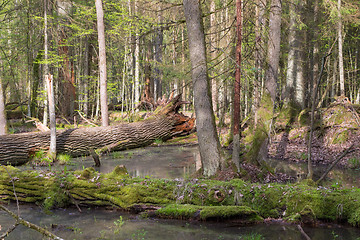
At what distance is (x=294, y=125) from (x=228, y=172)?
9.05 m

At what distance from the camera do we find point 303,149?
497 inches

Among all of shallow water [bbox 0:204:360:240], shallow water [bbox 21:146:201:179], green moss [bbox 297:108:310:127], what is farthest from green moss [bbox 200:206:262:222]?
green moss [bbox 297:108:310:127]

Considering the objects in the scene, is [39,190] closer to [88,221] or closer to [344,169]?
[88,221]

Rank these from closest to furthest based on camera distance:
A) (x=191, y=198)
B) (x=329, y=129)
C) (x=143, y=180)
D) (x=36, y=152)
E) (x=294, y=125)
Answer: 1. (x=191, y=198)
2. (x=143, y=180)
3. (x=36, y=152)
4. (x=329, y=129)
5. (x=294, y=125)

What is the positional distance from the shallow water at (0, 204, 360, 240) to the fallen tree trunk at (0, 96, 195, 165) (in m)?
5.86

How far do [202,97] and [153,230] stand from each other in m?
3.38

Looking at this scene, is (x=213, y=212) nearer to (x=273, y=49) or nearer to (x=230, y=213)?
(x=230, y=213)

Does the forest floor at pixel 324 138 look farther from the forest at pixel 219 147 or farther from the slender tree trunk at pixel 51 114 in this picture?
the slender tree trunk at pixel 51 114

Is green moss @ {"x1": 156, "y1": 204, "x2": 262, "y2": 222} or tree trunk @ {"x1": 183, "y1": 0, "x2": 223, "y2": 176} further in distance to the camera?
tree trunk @ {"x1": 183, "y1": 0, "x2": 223, "y2": 176}

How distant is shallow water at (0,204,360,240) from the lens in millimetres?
4617

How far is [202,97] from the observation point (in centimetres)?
705

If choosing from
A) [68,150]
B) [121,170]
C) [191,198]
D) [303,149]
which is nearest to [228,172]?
[191,198]

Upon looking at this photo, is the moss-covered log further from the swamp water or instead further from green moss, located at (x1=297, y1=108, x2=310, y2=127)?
green moss, located at (x1=297, y1=108, x2=310, y2=127)

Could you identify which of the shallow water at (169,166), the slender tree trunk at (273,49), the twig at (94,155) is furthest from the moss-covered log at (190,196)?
the slender tree trunk at (273,49)
